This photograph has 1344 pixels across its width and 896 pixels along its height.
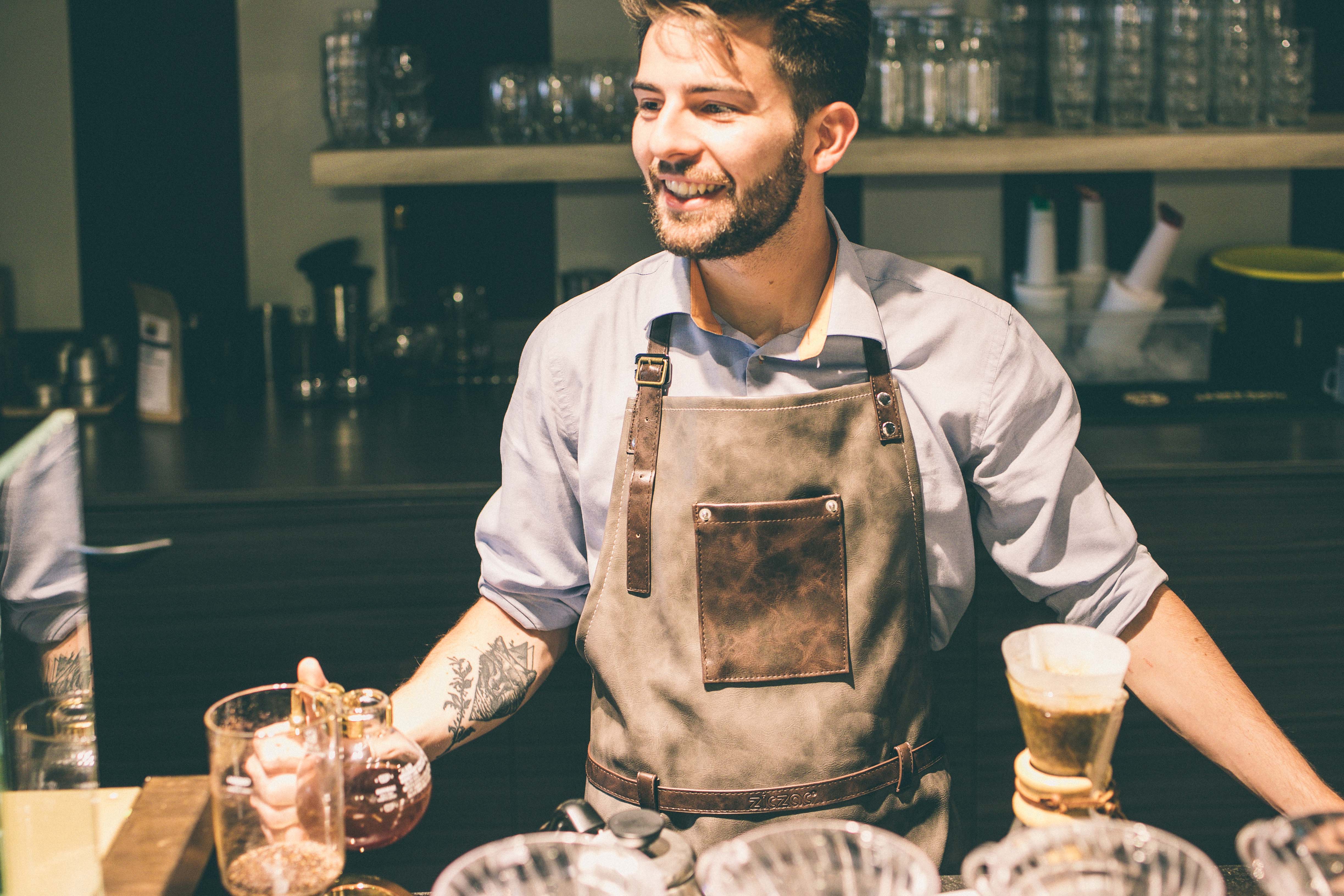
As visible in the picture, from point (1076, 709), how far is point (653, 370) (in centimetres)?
67

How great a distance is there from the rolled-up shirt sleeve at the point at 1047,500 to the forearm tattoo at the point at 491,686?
1.78 feet

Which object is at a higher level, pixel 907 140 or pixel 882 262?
pixel 907 140

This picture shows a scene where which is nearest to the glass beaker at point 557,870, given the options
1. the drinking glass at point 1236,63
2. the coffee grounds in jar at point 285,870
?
the coffee grounds in jar at point 285,870

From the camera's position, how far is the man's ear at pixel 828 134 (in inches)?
55.9

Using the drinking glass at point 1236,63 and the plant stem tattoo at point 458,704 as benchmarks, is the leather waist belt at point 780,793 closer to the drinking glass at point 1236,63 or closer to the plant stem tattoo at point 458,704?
the plant stem tattoo at point 458,704

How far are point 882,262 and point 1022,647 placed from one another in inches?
25.9

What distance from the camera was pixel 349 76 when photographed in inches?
100

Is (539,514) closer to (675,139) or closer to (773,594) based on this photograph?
(773,594)

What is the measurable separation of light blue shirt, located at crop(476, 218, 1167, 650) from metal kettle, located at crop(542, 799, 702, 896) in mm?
483

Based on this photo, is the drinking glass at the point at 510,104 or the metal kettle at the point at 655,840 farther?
the drinking glass at the point at 510,104

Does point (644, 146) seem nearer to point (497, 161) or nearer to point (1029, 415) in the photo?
point (1029, 415)

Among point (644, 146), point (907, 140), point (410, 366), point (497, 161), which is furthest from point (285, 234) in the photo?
point (644, 146)

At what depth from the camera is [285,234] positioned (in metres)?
2.89

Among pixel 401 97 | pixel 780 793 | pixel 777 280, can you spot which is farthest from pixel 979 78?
pixel 780 793
